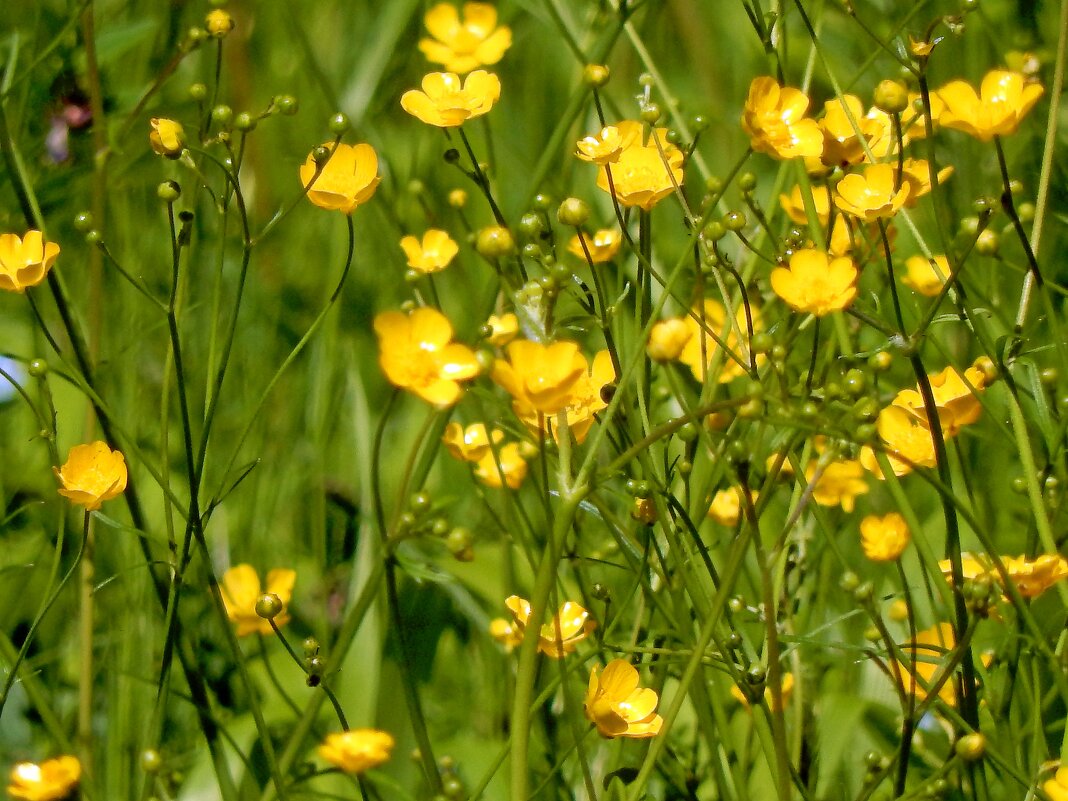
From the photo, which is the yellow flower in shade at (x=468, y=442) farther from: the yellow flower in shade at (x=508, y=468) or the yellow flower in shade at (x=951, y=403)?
the yellow flower in shade at (x=951, y=403)

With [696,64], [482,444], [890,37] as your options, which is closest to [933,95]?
[890,37]

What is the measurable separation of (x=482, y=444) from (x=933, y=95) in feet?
1.48

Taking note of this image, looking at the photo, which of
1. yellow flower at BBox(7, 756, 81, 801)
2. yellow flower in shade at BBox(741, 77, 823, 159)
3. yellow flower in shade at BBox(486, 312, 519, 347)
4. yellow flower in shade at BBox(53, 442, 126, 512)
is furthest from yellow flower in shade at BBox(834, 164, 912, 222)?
yellow flower at BBox(7, 756, 81, 801)

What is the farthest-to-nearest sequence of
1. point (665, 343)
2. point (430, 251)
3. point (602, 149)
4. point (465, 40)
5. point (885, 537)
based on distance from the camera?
point (465, 40), point (430, 251), point (885, 537), point (602, 149), point (665, 343)

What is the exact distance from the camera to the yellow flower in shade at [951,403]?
863 mm

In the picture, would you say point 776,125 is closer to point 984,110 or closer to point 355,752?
point 984,110

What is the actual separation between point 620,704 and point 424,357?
257 mm

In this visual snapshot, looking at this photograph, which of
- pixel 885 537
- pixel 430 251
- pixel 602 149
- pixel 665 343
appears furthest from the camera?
pixel 430 251

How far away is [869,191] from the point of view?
851 millimetres

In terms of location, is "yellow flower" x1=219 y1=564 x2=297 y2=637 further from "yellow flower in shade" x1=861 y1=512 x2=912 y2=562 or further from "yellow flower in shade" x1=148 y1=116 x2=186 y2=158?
"yellow flower in shade" x1=861 y1=512 x2=912 y2=562

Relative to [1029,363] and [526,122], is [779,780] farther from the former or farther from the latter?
[526,122]

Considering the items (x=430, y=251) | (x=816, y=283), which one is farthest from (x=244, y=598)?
(x=816, y=283)

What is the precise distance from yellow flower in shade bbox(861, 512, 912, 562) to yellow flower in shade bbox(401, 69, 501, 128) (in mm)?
438

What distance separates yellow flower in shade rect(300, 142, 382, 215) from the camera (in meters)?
0.85
